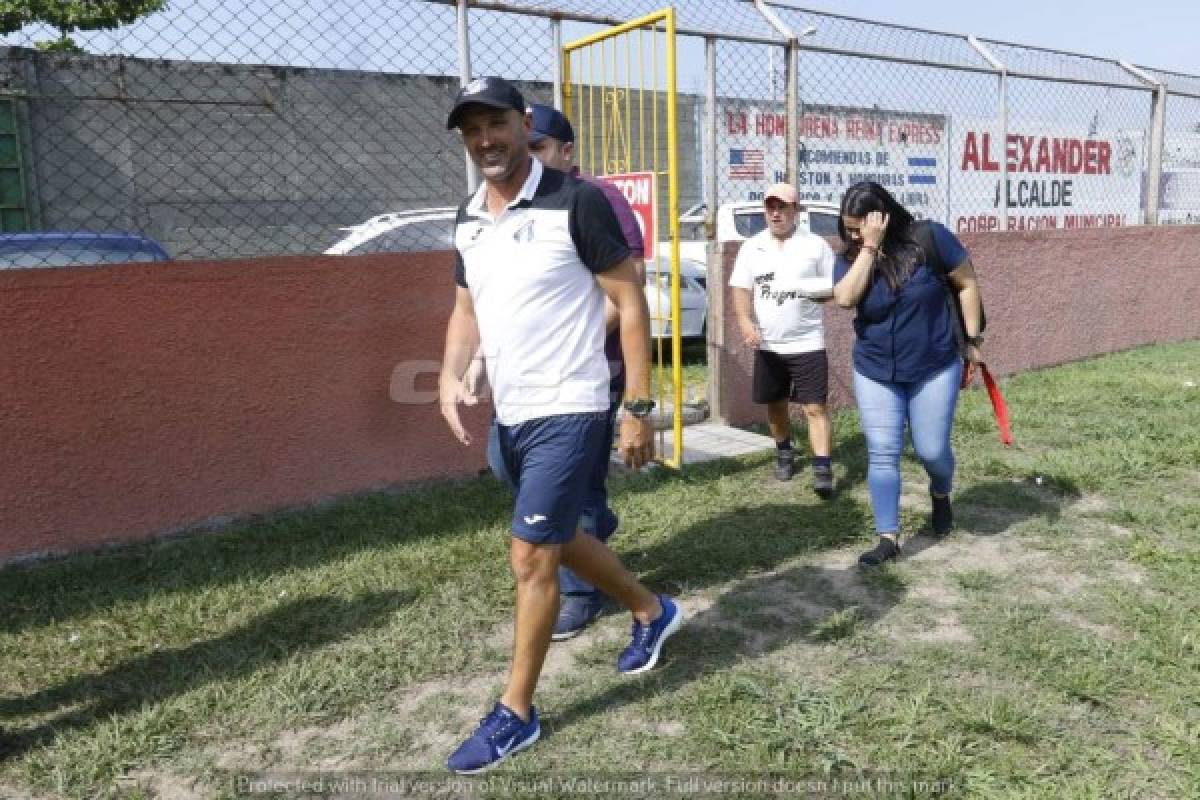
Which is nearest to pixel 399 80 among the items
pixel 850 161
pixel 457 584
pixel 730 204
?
pixel 457 584

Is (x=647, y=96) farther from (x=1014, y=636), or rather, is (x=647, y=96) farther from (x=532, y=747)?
(x=532, y=747)

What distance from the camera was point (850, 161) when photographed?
393 inches

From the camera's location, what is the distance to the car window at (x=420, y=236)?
690 cm

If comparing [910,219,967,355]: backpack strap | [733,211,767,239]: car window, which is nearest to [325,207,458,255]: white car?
[733,211,767,239]: car window

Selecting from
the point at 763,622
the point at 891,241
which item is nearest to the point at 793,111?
the point at 891,241

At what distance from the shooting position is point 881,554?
4301 millimetres

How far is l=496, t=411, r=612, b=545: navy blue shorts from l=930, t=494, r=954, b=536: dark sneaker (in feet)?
7.80

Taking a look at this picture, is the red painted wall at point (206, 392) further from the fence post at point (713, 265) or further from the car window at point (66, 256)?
the fence post at point (713, 265)

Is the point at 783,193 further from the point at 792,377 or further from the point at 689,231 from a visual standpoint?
the point at 689,231

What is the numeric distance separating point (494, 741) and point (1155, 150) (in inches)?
387

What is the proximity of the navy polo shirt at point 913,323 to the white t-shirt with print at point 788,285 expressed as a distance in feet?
3.45

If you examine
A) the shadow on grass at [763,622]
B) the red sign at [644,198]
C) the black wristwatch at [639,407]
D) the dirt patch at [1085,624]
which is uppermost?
the red sign at [644,198]

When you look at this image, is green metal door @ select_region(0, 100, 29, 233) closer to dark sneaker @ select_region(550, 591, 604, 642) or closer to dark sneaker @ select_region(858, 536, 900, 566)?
dark sneaker @ select_region(550, 591, 604, 642)

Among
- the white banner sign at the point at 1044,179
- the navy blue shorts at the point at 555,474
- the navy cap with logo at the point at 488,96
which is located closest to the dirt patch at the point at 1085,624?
the navy blue shorts at the point at 555,474
